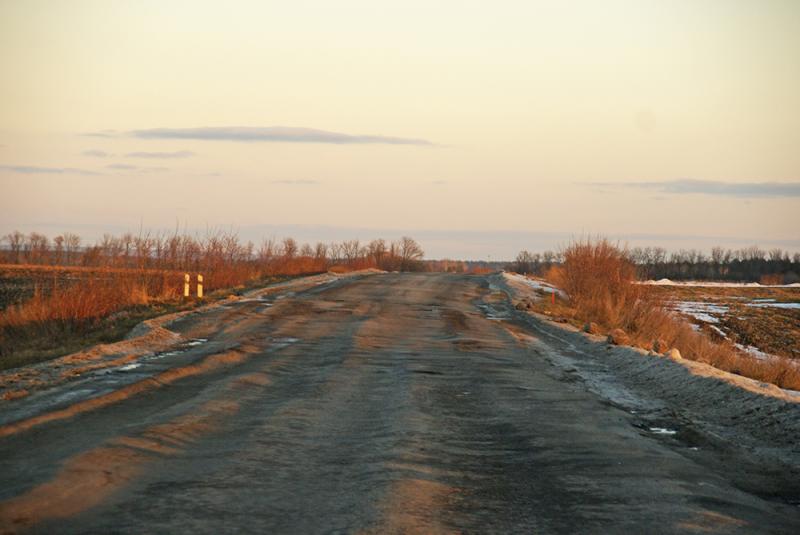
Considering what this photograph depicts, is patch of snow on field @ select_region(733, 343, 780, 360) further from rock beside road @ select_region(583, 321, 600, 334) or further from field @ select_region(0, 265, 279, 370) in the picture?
field @ select_region(0, 265, 279, 370)

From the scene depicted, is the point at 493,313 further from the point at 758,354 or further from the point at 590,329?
the point at 758,354

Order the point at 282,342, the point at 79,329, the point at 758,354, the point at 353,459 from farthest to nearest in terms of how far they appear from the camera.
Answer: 1. the point at 758,354
2. the point at 79,329
3. the point at 282,342
4. the point at 353,459

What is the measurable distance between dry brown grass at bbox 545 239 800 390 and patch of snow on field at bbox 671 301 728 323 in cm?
1226

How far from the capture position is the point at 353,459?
792cm

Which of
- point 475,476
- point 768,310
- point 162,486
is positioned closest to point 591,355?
point 475,476

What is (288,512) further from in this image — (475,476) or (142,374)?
(142,374)

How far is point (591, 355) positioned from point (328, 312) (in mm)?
9557

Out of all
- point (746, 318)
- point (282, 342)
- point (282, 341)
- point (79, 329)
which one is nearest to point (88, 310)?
point (79, 329)

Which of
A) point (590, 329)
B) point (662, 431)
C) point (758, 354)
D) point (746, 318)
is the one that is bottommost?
point (758, 354)

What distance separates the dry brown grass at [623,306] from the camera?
73.8 feet

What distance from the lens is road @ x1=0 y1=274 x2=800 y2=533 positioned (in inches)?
237

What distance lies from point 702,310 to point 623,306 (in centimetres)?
2521

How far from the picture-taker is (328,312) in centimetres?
2539

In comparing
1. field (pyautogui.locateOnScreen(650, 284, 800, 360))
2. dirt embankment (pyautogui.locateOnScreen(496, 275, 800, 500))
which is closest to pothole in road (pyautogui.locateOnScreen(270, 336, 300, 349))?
dirt embankment (pyautogui.locateOnScreen(496, 275, 800, 500))
